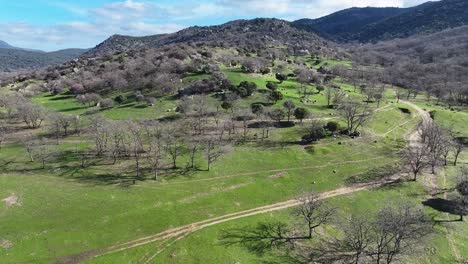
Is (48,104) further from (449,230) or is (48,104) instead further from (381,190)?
(449,230)

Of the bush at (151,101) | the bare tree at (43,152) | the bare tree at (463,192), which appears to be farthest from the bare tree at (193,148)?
the bare tree at (463,192)

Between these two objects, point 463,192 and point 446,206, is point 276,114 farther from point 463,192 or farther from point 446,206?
point 463,192

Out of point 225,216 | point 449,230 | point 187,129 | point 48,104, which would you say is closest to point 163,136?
point 187,129

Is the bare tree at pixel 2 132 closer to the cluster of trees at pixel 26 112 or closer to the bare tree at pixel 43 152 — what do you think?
the cluster of trees at pixel 26 112

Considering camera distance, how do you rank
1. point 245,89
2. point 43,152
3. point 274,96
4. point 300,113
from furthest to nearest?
1. point 245,89
2. point 274,96
3. point 300,113
4. point 43,152

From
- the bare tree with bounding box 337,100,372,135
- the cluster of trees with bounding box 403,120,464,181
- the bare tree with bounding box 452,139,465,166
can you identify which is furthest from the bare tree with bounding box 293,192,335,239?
the bare tree with bounding box 452,139,465,166

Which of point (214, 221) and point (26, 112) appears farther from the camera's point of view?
point (26, 112)

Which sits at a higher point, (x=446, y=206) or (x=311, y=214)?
(x=311, y=214)

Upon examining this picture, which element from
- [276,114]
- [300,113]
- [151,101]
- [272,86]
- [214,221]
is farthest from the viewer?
[272,86]

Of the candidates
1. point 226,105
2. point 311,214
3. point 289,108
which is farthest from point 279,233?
point 226,105
